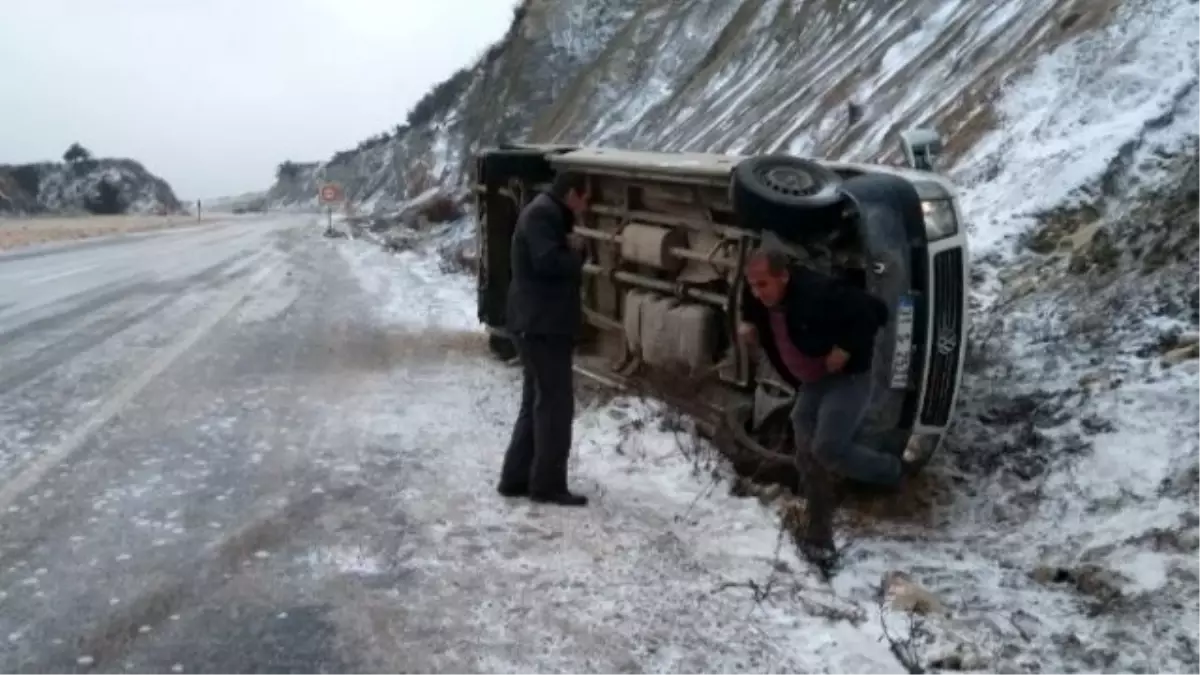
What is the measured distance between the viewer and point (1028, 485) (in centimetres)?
612

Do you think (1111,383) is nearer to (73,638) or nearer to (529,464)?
(529,464)

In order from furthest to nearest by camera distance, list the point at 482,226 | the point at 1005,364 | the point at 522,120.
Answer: the point at 522,120
the point at 482,226
the point at 1005,364

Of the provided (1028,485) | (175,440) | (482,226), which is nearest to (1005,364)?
(1028,485)

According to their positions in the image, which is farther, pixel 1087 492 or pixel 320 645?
pixel 1087 492

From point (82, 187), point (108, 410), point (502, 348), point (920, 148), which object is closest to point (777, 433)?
point (920, 148)

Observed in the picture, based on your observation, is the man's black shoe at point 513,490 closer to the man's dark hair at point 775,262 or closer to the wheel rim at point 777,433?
the wheel rim at point 777,433

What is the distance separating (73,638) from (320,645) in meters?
0.91

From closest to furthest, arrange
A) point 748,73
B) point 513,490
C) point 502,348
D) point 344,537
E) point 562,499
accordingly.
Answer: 1. point 344,537
2. point 562,499
3. point 513,490
4. point 502,348
5. point 748,73

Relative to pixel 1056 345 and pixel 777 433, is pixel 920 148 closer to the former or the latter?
pixel 1056 345

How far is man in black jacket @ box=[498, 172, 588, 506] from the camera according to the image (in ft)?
21.0

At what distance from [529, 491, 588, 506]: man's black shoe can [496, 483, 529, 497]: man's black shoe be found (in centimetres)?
14

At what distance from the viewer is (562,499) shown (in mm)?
6535

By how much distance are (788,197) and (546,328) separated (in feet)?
4.48

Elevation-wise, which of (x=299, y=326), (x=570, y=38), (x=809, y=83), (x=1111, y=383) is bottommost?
(x=299, y=326)
